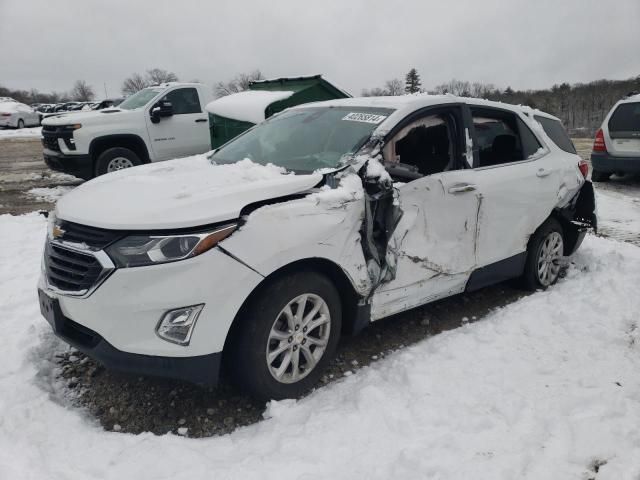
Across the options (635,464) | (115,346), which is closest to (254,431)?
(115,346)

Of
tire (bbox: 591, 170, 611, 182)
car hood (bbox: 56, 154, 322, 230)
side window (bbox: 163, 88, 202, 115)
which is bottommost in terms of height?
tire (bbox: 591, 170, 611, 182)

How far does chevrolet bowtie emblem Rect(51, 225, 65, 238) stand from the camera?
Answer: 2695 millimetres

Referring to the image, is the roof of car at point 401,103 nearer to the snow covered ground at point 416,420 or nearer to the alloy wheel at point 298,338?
the alloy wheel at point 298,338

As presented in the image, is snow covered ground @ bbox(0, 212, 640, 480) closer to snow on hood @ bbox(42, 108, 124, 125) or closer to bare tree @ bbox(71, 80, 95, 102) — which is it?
snow on hood @ bbox(42, 108, 124, 125)

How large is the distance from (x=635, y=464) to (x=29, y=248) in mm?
5486

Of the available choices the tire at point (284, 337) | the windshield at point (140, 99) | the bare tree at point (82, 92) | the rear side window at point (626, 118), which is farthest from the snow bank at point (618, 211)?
the bare tree at point (82, 92)

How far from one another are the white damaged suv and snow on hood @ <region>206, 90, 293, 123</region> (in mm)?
4094

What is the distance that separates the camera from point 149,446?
95.5 inches

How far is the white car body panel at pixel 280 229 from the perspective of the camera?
7.83 feet

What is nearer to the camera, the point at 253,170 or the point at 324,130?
the point at 253,170

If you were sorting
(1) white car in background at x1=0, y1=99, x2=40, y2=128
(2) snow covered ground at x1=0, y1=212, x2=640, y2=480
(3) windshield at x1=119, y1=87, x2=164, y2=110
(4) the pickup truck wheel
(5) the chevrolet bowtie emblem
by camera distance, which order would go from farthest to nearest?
(1) white car in background at x1=0, y1=99, x2=40, y2=128, (3) windshield at x1=119, y1=87, x2=164, y2=110, (4) the pickup truck wheel, (5) the chevrolet bowtie emblem, (2) snow covered ground at x1=0, y1=212, x2=640, y2=480

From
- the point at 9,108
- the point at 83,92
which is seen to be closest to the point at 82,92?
the point at 83,92

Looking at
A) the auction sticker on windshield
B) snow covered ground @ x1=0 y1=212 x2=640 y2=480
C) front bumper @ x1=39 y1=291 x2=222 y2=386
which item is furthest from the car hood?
snow covered ground @ x1=0 y1=212 x2=640 y2=480

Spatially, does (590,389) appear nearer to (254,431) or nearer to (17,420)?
(254,431)
